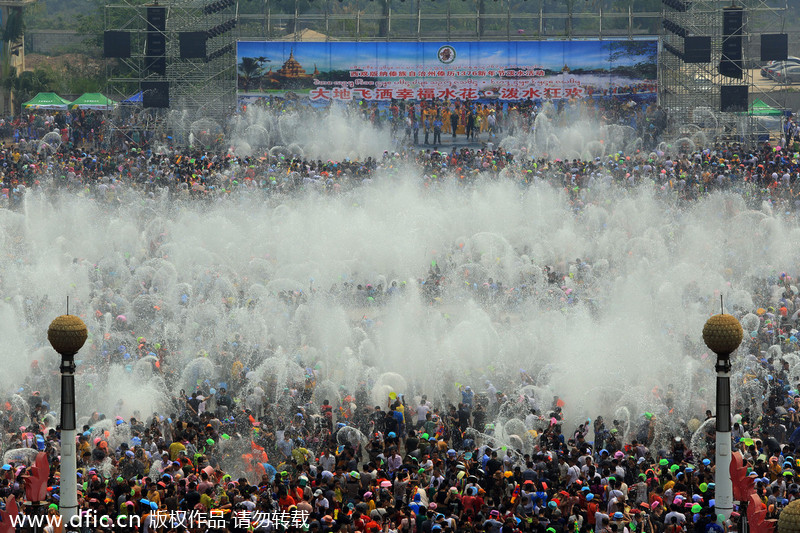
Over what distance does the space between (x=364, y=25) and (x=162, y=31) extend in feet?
74.2

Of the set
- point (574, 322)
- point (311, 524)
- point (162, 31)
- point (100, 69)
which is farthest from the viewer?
point (100, 69)

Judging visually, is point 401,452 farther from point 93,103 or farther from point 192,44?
point 93,103

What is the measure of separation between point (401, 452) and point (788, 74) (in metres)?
58.5

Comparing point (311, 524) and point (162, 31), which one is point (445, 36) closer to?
point (162, 31)

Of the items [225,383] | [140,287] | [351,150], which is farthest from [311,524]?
[351,150]

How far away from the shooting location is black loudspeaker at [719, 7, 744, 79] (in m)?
45.5

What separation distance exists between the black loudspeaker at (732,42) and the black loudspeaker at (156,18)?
20.4 meters

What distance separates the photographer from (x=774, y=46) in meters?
47.7

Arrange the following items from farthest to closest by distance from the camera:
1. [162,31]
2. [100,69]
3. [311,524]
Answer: [100,69] < [162,31] < [311,524]

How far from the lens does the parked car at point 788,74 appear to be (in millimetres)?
69500

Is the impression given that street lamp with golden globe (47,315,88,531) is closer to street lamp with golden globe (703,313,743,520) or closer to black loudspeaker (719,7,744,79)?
street lamp with golden globe (703,313,743,520)

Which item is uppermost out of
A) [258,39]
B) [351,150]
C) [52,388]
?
[258,39]

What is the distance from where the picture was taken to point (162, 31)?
155 feet

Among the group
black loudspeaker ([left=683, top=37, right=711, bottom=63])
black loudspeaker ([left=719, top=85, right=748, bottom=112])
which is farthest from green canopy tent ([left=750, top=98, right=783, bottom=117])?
black loudspeaker ([left=683, top=37, right=711, bottom=63])
